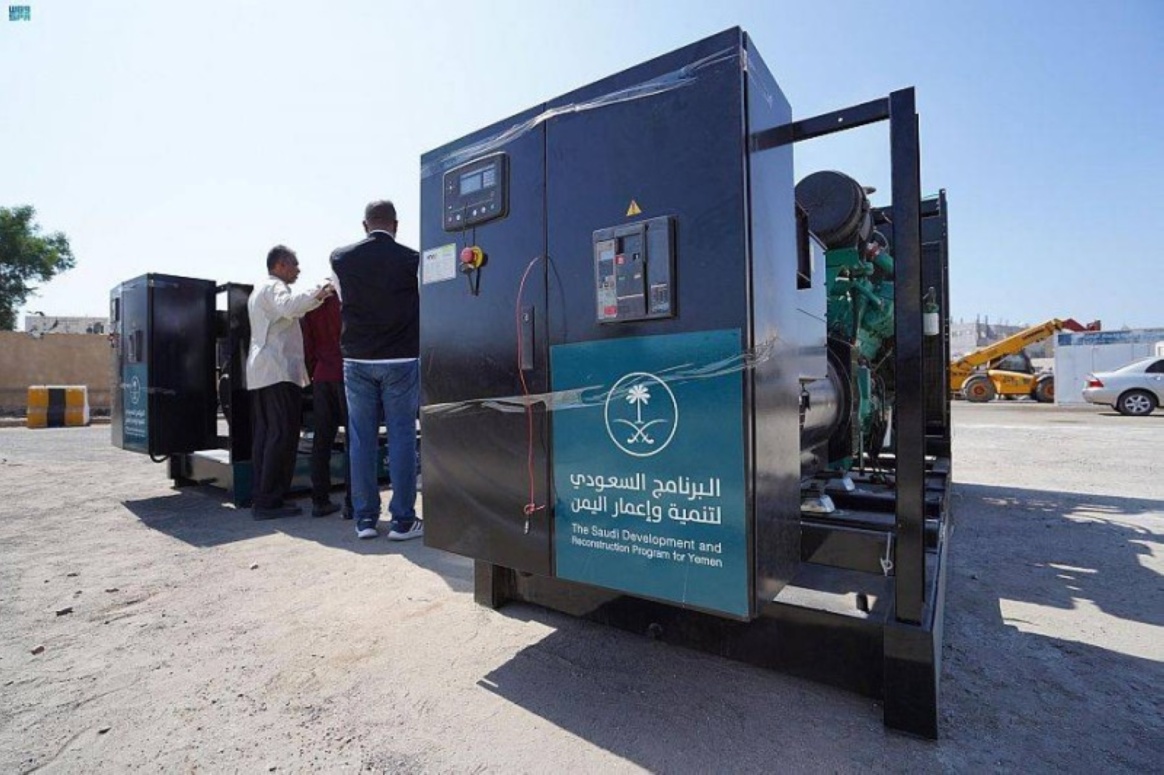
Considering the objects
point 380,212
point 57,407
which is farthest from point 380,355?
point 57,407

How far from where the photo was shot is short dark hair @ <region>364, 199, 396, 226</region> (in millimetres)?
3734

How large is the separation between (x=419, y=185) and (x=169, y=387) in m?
3.62

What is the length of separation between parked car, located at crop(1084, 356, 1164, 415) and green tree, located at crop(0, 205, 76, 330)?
41478mm

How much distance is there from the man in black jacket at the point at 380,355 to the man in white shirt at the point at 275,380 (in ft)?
2.44

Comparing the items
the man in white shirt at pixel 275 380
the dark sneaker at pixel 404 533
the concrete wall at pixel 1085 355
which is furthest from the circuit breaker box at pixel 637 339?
the concrete wall at pixel 1085 355

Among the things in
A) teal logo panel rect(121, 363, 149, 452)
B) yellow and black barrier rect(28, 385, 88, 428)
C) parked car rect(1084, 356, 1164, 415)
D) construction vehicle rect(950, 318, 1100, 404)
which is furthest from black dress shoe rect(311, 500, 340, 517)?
construction vehicle rect(950, 318, 1100, 404)

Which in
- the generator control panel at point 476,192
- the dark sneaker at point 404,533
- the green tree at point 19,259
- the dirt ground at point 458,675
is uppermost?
the green tree at point 19,259

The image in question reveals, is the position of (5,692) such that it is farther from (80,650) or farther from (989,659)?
(989,659)

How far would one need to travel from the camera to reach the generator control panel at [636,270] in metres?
1.72

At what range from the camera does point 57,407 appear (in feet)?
44.7

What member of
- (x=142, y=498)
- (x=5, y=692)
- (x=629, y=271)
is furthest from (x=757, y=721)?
(x=142, y=498)

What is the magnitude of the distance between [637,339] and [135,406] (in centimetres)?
500

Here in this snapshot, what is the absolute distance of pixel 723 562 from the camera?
1.65 m

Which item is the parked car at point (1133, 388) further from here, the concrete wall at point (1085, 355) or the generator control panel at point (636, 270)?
the generator control panel at point (636, 270)
